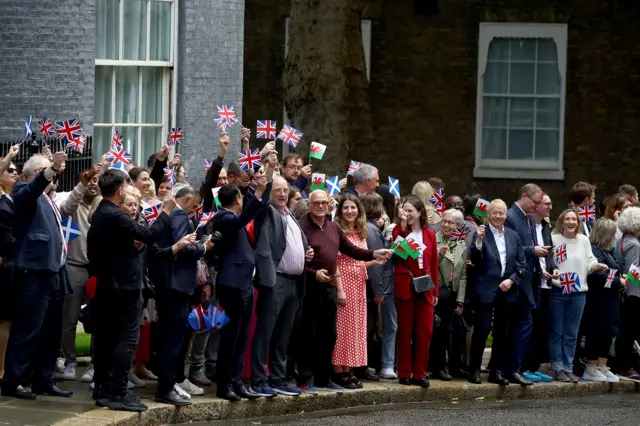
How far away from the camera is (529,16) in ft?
78.9

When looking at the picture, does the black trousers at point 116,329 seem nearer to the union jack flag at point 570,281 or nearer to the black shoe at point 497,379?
the black shoe at point 497,379

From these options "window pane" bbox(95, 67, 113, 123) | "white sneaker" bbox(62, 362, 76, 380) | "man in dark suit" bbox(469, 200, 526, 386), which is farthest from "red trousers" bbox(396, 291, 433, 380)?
"window pane" bbox(95, 67, 113, 123)

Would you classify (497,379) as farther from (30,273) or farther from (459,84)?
(459,84)

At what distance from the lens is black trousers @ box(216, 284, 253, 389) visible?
1241 cm

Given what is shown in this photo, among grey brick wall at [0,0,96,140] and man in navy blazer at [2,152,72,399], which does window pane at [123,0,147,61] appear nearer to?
grey brick wall at [0,0,96,140]

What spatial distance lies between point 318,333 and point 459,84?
11.4 m

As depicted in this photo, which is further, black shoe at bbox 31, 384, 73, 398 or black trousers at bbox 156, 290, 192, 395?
black shoe at bbox 31, 384, 73, 398

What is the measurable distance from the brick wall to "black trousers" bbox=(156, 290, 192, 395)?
12180 millimetres

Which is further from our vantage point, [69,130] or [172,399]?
[69,130]

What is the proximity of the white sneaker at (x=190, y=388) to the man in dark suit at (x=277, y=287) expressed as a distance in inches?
16.9

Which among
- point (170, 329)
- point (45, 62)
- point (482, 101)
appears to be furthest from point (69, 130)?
point (482, 101)

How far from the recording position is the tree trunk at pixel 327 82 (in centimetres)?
1803

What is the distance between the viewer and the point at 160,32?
57.6 feet

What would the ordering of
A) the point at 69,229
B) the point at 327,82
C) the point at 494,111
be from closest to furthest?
the point at 69,229 → the point at 327,82 → the point at 494,111
